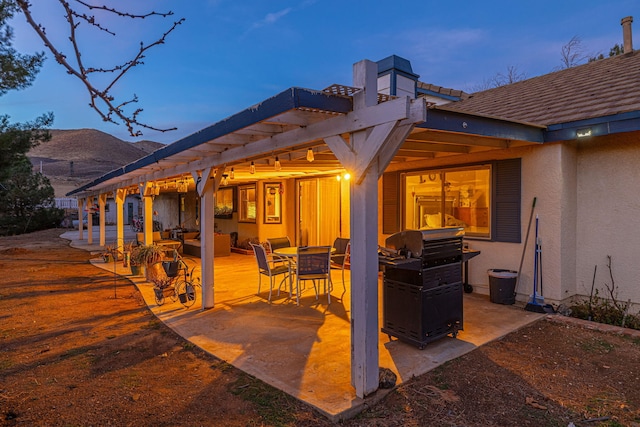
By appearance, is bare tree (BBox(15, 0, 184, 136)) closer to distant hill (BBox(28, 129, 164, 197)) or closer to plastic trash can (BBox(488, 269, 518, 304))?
plastic trash can (BBox(488, 269, 518, 304))

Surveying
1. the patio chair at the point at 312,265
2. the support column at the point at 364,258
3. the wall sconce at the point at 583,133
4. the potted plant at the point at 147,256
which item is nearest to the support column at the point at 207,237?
the patio chair at the point at 312,265

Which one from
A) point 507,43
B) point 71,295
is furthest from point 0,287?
point 507,43

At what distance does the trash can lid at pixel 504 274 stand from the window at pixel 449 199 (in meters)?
0.61

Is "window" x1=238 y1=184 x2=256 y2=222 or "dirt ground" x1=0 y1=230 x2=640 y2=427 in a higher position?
"window" x1=238 y1=184 x2=256 y2=222

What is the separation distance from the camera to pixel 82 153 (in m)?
73.7

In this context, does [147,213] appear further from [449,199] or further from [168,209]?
[168,209]

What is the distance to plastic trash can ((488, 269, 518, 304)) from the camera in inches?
203

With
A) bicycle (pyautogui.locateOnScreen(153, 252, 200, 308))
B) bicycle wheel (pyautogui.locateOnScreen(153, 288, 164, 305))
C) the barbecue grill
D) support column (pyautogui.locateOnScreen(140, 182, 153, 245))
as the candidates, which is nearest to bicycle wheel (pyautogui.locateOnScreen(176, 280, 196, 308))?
bicycle (pyautogui.locateOnScreen(153, 252, 200, 308))

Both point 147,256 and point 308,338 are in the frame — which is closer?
point 308,338

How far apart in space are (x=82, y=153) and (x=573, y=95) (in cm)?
8617

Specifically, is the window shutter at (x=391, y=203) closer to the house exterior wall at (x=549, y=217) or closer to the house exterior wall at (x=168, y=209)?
the house exterior wall at (x=549, y=217)

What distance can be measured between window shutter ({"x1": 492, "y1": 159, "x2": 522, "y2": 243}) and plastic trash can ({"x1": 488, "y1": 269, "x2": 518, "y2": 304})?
1.85ft

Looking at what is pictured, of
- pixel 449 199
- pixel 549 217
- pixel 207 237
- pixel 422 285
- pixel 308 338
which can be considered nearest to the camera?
pixel 422 285

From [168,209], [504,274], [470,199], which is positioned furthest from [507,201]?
[168,209]
